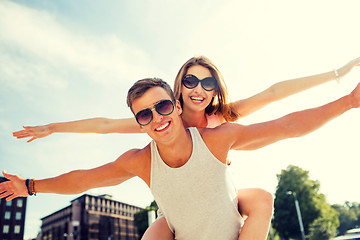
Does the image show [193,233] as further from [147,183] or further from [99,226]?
A: [99,226]

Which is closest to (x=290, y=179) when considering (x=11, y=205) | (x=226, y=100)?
(x=226, y=100)

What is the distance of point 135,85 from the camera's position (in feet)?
8.75

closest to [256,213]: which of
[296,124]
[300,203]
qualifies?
[296,124]

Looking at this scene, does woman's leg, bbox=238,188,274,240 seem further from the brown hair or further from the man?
the brown hair

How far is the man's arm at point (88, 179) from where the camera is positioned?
278cm

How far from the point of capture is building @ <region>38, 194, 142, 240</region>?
79300 mm

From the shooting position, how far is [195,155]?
8.22ft

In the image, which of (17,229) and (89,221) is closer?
(17,229)

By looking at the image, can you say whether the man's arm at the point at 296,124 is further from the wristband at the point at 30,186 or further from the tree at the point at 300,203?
the tree at the point at 300,203

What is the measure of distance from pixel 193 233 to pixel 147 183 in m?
0.61

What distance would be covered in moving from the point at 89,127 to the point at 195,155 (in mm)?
2203

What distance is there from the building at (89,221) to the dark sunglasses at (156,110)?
8380 cm

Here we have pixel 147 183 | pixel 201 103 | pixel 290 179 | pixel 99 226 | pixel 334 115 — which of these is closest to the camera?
pixel 334 115

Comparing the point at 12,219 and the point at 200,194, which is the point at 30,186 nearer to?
the point at 200,194
